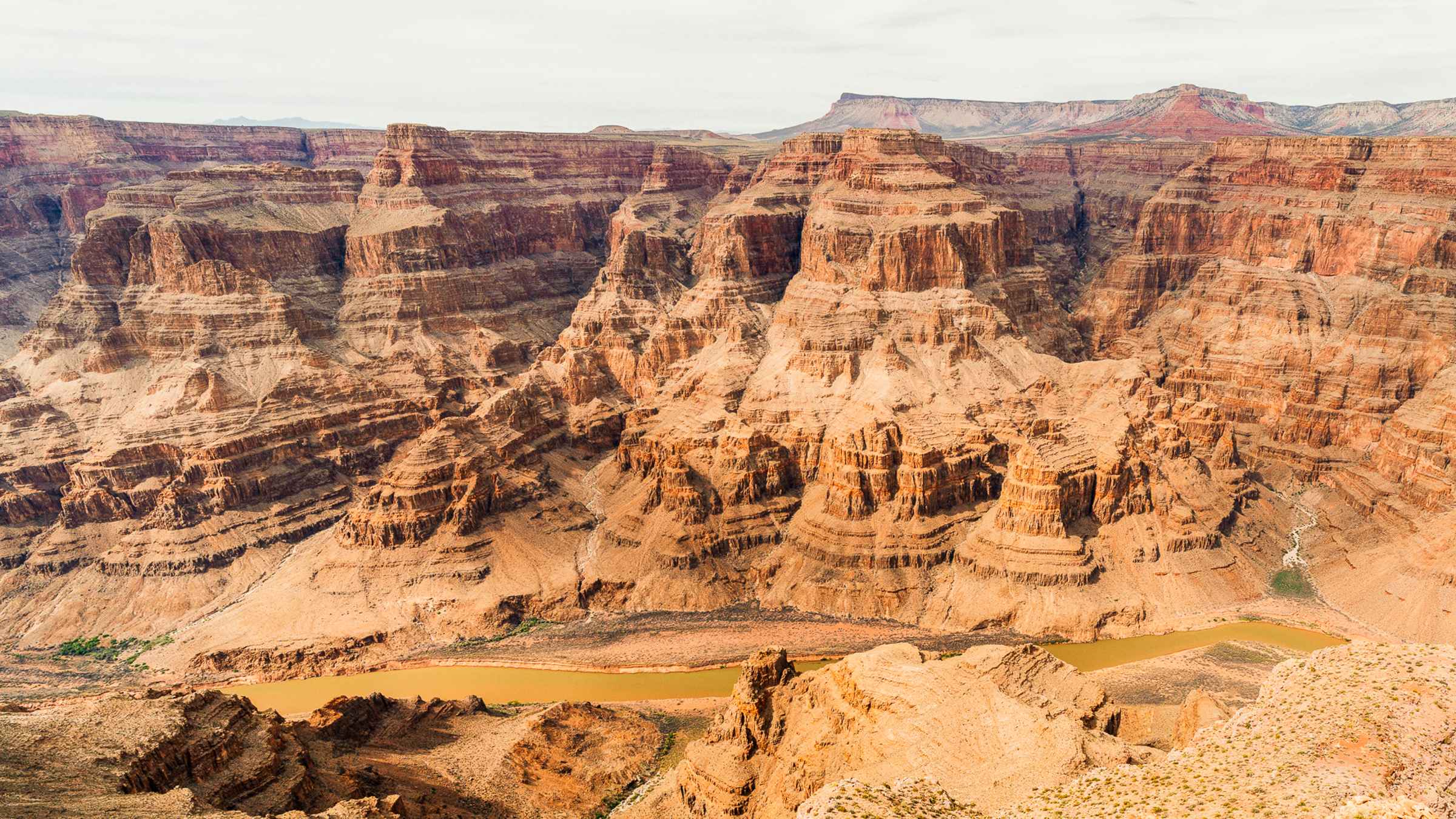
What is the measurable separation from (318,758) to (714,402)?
58420 millimetres

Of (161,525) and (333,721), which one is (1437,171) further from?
(161,525)

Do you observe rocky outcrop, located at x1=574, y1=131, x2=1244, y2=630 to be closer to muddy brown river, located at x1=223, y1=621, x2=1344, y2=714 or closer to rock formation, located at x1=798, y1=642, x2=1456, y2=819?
muddy brown river, located at x1=223, y1=621, x2=1344, y2=714

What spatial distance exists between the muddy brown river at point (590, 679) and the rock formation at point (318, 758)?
26.6ft

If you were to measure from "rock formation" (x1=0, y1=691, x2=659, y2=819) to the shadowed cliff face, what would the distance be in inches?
873

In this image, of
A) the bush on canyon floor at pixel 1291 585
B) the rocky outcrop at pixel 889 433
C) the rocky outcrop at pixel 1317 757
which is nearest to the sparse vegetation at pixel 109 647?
the rocky outcrop at pixel 889 433

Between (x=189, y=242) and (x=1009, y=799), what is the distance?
118 meters

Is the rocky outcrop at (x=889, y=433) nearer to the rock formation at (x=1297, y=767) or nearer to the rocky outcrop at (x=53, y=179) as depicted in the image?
the rock formation at (x=1297, y=767)

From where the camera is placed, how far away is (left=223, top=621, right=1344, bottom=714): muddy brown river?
64562 millimetres

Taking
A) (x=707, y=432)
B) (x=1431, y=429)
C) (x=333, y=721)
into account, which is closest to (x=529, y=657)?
(x=333, y=721)

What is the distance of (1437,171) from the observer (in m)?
106

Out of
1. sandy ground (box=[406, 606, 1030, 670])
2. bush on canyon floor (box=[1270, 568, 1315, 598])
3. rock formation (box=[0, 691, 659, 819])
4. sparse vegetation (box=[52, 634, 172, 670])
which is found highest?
rock formation (box=[0, 691, 659, 819])

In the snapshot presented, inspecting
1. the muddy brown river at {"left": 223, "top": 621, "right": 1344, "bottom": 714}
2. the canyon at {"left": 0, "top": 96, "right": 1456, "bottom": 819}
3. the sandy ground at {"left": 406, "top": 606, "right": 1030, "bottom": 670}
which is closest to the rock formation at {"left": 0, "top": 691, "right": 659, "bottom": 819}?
the canyon at {"left": 0, "top": 96, "right": 1456, "bottom": 819}

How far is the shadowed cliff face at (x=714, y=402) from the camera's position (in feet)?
248

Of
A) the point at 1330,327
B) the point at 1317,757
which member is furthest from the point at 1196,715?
the point at 1330,327
